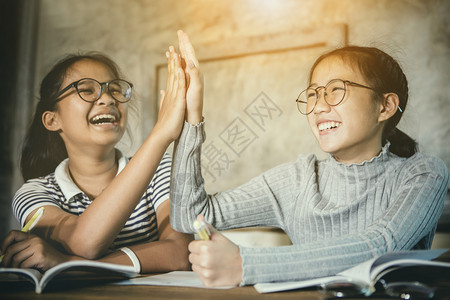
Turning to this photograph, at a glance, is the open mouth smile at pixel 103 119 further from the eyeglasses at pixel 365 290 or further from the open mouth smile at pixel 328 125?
the eyeglasses at pixel 365 290

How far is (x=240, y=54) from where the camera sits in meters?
1.12

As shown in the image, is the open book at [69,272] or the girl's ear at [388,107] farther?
the girl's ear at [388,107]

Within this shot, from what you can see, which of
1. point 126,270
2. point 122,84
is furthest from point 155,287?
point 122,84

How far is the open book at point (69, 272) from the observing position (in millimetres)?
584

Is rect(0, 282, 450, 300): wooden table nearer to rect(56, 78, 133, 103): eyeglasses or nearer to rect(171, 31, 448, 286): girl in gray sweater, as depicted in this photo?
rect(171, 31, 448, 286): girl in gray sweater

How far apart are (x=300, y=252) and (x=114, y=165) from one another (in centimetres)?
54

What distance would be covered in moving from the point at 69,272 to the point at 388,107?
0.68 m

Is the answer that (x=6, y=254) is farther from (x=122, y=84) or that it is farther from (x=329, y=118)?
(x=329, y=118)

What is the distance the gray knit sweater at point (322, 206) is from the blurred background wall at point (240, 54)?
0.71 ft

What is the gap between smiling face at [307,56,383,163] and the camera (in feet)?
2.67

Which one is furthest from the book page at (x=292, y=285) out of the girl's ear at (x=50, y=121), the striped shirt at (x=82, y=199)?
the girl's ear at (x=50, y=121)

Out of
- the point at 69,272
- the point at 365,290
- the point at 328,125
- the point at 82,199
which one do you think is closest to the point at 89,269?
the point at 69,272

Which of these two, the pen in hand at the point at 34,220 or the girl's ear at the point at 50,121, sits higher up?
the girl's ear at the point at 50,121

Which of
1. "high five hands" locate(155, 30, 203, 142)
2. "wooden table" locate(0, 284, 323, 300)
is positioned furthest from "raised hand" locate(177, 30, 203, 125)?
"wooden table" locate(0, 284, 323, 300)
